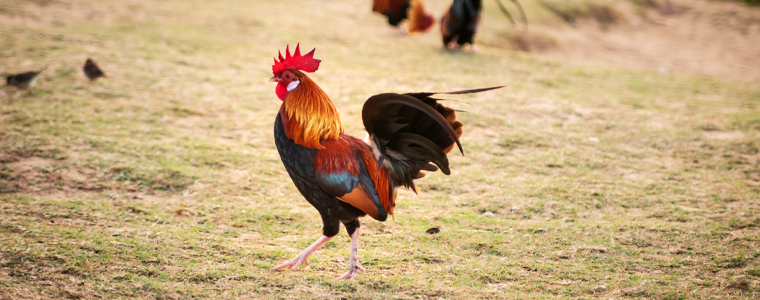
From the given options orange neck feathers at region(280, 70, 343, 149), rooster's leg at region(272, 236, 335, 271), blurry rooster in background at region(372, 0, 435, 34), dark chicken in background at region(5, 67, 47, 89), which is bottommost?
rooster's leg at region(272, 236, 335, 271)

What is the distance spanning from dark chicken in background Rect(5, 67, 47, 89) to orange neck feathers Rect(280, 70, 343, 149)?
431 centimetres

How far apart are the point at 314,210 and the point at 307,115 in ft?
4.50

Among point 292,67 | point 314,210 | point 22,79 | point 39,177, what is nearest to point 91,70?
point 22,79

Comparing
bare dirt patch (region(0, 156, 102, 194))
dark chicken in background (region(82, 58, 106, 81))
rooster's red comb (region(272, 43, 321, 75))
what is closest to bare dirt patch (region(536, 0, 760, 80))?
dark chicken in background (region(82, 58, 106, 81))

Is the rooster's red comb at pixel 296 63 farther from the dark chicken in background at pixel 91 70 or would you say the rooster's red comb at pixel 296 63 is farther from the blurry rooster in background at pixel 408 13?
the blurry rooster in background at pixel 408 13

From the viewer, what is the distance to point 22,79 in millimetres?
6020

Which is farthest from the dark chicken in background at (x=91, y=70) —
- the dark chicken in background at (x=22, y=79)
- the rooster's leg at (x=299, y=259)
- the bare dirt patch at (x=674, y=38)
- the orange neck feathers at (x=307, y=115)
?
the bare dirt patch at (x=674, y=38)

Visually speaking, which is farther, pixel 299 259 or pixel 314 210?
pixel 314 210

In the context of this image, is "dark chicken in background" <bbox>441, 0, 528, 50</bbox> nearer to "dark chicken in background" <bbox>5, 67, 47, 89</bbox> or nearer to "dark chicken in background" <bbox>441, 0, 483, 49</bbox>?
"dark chicken in background" <bbox>441, 0, 483, 49</bbox>

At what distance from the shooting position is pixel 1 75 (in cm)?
649

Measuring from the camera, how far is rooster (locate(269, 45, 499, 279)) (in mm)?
3293

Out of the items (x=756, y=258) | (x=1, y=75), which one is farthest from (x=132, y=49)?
(x=756, y=258)

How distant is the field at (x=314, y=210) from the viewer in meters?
3.41

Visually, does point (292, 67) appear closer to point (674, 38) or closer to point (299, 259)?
point (299, 259)
